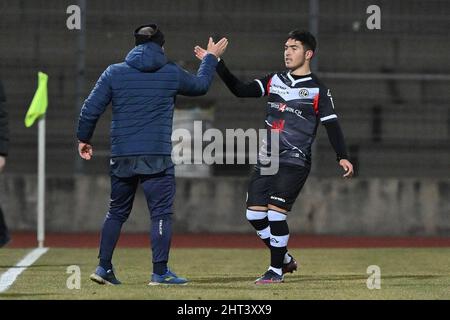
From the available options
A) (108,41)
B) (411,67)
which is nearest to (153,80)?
(108,41)

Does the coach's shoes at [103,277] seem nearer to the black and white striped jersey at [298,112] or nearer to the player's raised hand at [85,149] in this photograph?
the player's raised hand at [85,149]

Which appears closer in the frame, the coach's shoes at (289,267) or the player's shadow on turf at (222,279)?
the player's shadow on turf at (222,279)

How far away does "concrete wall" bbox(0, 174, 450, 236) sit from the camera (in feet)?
55.6

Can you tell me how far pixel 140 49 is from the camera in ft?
29.9

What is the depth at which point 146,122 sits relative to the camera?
29.7 feet

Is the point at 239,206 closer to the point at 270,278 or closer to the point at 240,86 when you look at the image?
the point at 240,86

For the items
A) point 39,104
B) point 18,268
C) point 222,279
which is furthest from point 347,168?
point 39,104

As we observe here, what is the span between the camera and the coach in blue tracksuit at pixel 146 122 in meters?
9.05

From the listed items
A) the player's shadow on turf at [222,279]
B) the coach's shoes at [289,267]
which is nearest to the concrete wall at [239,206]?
the player's shadow on turf at [222,279]

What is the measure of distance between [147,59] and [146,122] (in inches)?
17.4

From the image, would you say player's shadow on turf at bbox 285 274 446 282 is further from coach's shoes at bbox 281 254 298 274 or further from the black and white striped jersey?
the black and white striped jersey

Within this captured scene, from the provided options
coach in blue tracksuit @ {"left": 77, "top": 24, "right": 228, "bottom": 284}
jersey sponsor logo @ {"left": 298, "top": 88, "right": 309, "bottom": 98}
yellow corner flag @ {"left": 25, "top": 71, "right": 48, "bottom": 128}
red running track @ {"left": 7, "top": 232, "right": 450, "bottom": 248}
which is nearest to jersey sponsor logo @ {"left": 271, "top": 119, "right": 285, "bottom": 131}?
jersey sponsor logo @ {"left": 298, "top": 88, "right": 309, "bottom": 98}

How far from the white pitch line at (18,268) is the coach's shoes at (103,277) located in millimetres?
620

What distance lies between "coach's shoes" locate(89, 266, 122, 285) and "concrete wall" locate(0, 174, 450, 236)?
25.1 ft
